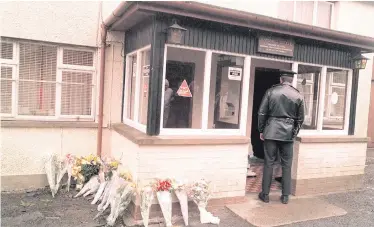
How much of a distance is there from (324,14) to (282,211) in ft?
16.7

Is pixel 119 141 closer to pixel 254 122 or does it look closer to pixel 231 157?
pixel 231 157

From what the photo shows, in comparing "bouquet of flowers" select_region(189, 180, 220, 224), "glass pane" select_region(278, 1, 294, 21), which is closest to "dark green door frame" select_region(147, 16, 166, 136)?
"bouquet of flowers" select_region(189, 180, 220, 224)

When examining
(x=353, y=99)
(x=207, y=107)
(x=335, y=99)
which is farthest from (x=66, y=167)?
(x=353, y=99)

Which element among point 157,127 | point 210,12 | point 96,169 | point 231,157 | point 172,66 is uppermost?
point 210,12

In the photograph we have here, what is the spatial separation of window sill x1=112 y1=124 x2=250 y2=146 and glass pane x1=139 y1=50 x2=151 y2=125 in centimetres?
26

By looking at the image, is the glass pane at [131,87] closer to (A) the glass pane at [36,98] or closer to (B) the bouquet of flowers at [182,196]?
(A) the glass pane at [36,98]

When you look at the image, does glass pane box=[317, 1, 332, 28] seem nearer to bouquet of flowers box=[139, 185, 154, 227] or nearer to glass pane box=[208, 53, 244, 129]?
glass pane box=[208, 53, 244, 129]

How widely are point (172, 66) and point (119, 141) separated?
1.61 metres

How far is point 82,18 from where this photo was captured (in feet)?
19.1

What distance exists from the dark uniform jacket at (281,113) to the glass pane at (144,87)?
6.11 feet

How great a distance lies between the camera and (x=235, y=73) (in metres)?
5.33

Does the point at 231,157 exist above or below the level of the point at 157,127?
below

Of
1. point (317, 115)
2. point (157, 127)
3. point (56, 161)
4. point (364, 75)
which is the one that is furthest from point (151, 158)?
point (364, 75)

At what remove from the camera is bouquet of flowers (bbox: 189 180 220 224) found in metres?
4.55
